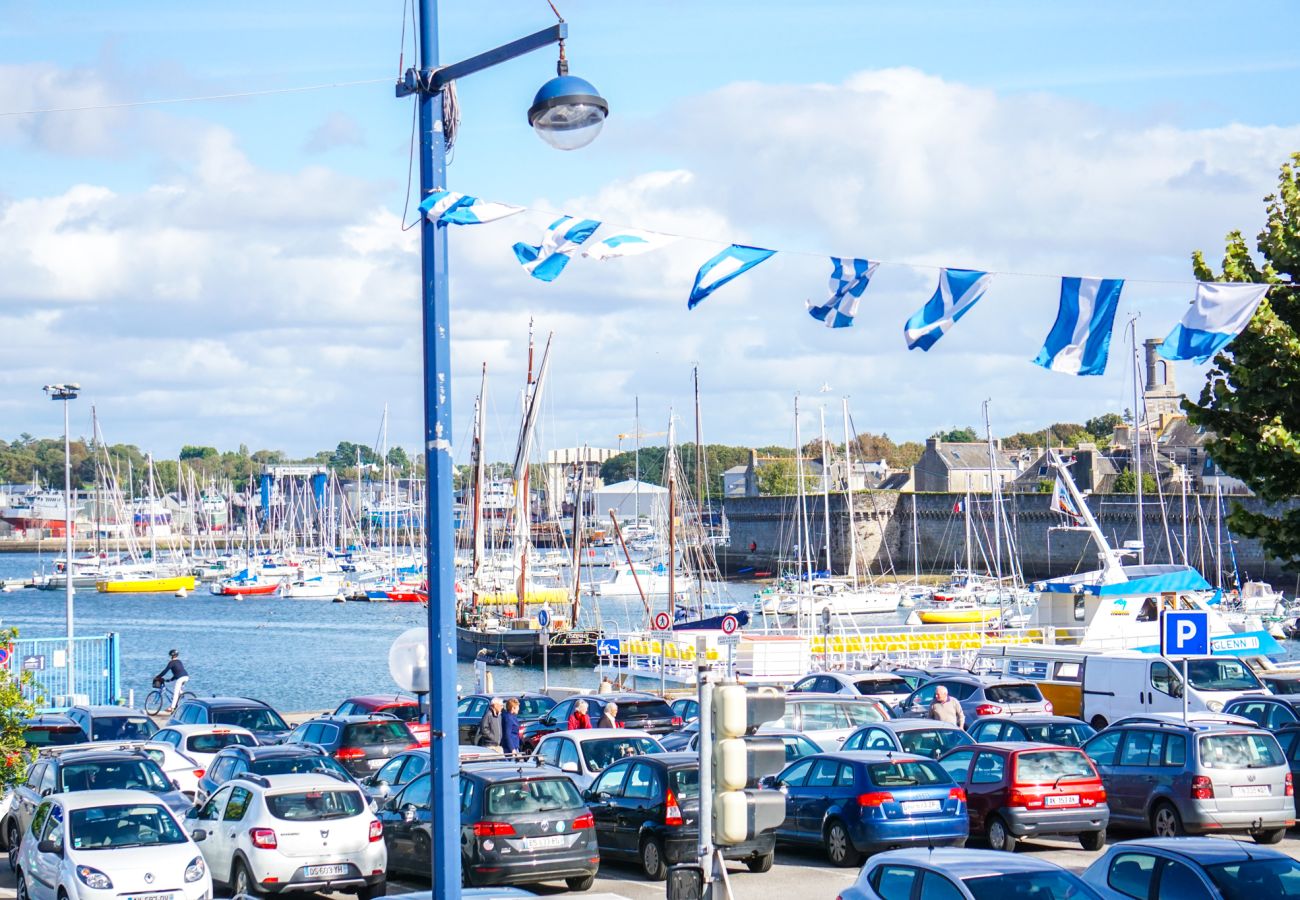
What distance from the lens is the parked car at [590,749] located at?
21422 mm

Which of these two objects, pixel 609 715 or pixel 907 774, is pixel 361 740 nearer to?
pixel 609 715

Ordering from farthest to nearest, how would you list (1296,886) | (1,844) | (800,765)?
(1,844) → (800,765) → (1296,886)

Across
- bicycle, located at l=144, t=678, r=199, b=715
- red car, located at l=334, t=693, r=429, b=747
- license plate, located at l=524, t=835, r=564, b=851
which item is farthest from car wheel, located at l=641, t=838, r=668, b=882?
bicycle, located at l=144, t=678, r=199, b=715

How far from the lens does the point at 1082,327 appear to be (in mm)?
13664

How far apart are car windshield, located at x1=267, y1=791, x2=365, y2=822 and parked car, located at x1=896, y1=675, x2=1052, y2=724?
14.7 meters

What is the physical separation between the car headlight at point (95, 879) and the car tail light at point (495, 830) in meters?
3.89

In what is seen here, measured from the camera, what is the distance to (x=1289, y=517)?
1756 centimetres

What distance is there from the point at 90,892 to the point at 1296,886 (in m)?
11.1

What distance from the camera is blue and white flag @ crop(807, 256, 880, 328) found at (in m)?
13.8

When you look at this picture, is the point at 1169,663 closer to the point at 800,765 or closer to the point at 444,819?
the point at 800,765

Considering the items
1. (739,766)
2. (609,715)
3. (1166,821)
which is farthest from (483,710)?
(739,766)

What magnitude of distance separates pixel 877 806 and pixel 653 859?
8.95 ft

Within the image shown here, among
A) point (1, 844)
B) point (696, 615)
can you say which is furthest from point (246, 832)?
point (696, 615)

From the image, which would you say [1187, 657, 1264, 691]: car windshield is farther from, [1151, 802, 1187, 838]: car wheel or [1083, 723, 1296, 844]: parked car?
[1151, 802, 1187, 838]: car wheel
